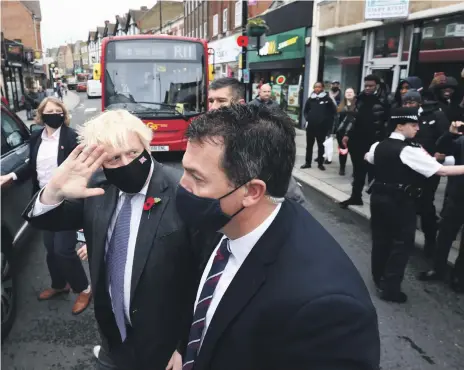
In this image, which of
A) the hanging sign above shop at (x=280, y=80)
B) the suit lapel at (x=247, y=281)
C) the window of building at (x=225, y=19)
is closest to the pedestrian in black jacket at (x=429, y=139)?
the suit lapel at (x=247, y=281)

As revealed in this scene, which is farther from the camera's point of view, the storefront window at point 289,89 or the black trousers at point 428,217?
the storefront window at point 289,89

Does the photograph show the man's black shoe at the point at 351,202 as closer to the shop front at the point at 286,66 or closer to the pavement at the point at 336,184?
the pavement at the point at 336,184

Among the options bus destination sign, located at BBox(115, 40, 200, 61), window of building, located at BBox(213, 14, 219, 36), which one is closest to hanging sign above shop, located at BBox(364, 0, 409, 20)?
bus destination sign, located at BBox(115, 40, 200, 61)

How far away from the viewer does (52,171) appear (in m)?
3.72

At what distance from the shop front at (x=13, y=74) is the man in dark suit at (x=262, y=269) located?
81.1 feet

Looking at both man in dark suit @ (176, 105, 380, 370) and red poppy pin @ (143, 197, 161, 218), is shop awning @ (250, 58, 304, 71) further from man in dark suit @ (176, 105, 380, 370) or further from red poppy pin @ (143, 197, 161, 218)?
man in dark suit @ (176, 105, 380, 370)

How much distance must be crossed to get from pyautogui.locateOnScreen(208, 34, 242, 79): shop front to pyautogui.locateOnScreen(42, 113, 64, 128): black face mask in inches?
856

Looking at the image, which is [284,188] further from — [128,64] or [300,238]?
[128,64]

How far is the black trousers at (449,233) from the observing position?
393 centimetres

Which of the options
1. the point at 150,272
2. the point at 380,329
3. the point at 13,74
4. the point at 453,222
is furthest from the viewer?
the point at 13,74

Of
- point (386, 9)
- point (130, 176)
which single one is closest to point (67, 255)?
point (130, 176)

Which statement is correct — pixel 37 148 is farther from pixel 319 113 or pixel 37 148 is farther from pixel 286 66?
pixel 286 66

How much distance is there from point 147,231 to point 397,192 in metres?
2.55

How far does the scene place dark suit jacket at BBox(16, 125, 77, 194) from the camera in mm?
3711
